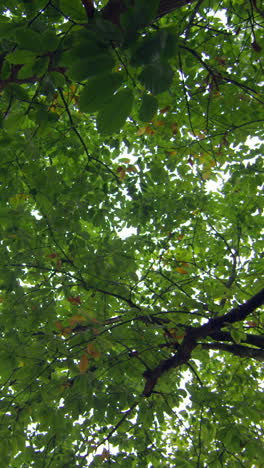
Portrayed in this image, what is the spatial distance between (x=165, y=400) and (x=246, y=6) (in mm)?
3510

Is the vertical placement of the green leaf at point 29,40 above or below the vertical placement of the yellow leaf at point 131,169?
below

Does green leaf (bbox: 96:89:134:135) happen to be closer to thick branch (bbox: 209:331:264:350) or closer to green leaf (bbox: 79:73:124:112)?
green leaf (bbox: 79:73:124:112)

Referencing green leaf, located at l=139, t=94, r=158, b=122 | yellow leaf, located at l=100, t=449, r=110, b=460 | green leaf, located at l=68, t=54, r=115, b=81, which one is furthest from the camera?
yellow leaf, located at l=100, t=449, r=110, b=460

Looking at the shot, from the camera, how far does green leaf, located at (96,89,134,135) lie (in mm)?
845

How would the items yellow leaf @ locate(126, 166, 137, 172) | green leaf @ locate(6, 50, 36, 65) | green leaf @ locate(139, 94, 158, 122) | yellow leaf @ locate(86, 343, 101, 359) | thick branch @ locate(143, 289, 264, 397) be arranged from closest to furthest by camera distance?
green leaf @ locate(139, 94, 158, 122), green leaf @ locate(6, 50, 36, 65), yellow leaf @ locate(86, 343, 101, 359), thick branch @ locate(143, 289, 264, 397), yellow leaf @ locate(126, 166, 137, 172)

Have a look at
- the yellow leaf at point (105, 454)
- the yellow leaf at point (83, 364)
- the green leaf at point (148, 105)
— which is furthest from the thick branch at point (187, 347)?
the green leaf at point (148, 105)

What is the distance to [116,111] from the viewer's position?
86cm

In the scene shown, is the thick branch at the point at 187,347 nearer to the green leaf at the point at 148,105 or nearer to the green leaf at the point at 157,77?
the green leaf at the point at 148,105

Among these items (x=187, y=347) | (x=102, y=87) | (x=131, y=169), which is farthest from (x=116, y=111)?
(x=131, y=169)

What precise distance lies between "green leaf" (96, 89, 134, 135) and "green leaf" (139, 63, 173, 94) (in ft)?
0.16

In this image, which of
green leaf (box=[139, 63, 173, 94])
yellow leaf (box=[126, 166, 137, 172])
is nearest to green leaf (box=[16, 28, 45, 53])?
green leaf (box=[139, 63, 173, 94])

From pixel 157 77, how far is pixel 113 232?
436cm

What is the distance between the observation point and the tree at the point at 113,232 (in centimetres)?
108

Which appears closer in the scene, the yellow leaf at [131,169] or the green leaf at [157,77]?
the green leaf at [157,77]
